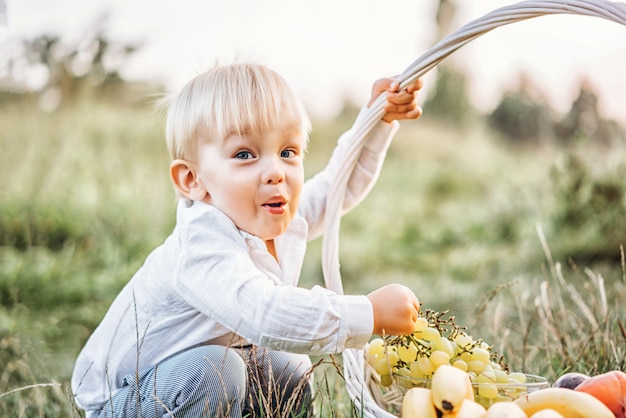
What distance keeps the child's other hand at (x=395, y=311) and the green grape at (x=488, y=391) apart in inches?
7.2

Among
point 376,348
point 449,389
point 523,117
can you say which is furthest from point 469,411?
point 523,117

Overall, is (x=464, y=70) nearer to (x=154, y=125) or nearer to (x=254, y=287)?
(x=154, y=125)

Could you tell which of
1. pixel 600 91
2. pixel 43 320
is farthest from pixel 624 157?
pixel 43 320

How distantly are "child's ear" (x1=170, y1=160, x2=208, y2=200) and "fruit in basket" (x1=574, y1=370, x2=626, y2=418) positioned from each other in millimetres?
857

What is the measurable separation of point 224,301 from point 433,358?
418 mm

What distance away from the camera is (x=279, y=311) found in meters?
1.25

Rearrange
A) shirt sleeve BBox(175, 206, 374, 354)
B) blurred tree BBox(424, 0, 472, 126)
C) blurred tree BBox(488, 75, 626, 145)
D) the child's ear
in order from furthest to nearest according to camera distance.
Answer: blurred tree BBox(424, 0, 472, 126)
blurred tree BBox(488, 75, 626, 145)
the child's ear
shirt sleeve BBox(175, 206, 374, 354)

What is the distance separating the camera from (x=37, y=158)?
4.45 metres

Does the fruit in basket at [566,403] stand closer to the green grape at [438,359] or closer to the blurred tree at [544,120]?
the green grape at [438,359]

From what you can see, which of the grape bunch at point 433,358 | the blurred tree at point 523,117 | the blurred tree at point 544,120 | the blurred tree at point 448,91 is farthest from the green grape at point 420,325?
the blurred tree at point 448,91

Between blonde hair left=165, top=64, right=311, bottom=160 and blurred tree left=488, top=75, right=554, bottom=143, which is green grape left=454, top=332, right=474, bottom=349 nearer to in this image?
blonde hair left=165, top=64, right=311, bottom=160

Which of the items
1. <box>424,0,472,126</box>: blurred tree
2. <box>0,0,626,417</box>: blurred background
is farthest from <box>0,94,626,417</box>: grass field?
<box>424,0,472,126</box>: blurred tree

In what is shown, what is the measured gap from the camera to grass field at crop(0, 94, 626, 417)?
2.18 metres

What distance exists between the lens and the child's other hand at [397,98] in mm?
1577
